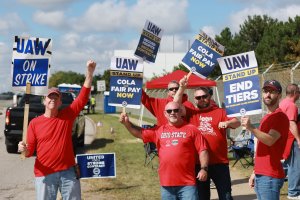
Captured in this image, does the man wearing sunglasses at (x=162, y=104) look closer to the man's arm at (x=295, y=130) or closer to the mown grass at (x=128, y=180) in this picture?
the man's arm at (x=295, y=130)

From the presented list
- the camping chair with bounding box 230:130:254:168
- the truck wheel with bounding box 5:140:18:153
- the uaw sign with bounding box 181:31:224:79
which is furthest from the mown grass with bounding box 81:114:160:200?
the uaw sign with bounding box 181:31:224:79

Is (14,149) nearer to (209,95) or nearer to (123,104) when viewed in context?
(123,104)

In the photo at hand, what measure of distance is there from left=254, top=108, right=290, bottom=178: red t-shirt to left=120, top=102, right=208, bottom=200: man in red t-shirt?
617 millimetres

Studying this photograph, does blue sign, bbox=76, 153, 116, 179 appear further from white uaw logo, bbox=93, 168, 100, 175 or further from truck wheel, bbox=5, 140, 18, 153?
truck wheel, bbox=5, 140, 18, 153

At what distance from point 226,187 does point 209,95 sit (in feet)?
3.66

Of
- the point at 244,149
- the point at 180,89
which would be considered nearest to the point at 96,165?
the point at 180,89

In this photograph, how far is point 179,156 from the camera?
5312mm

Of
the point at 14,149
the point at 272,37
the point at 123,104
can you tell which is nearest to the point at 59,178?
the point at 123,104

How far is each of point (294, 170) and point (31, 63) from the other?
4543 millimetres

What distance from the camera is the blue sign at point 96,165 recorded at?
27.9 ft

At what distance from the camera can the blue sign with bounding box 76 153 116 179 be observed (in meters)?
8.51

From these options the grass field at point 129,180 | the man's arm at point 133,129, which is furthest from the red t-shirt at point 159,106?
the grass field at point 129,180

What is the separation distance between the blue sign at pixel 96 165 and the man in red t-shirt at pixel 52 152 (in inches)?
103

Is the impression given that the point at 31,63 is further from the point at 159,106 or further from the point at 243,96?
the point at 243,96
